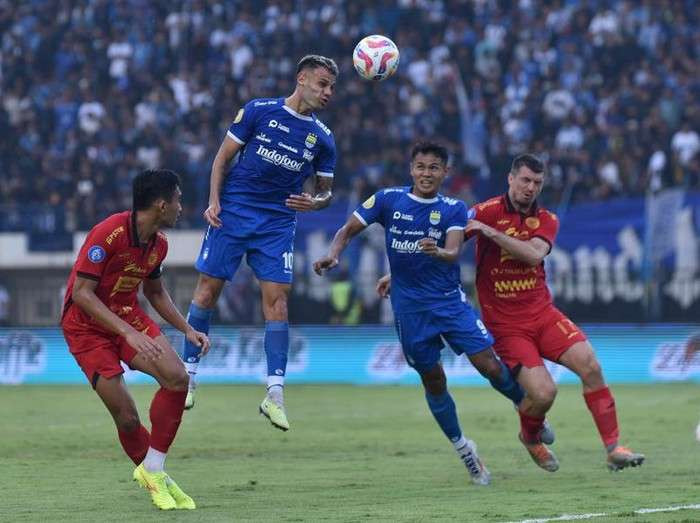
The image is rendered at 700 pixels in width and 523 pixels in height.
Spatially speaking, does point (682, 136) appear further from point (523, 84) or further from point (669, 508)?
point (669, 508)

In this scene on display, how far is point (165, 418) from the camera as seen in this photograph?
9734 millimetres

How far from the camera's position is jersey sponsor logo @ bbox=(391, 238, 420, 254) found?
11281 mm

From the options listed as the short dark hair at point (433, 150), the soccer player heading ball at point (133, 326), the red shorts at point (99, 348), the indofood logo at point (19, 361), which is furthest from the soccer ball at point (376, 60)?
the indofood logo at point (19, 361)

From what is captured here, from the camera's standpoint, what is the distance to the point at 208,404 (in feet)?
64.3

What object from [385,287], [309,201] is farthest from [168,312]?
[385,287]

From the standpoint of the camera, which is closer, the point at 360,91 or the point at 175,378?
the point at 175,378

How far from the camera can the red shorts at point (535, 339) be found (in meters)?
11.6

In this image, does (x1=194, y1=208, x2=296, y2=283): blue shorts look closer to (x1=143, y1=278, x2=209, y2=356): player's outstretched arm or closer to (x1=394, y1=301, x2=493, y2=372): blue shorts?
(x1=394, y1=301, x2=493, y2=372): blue shorts

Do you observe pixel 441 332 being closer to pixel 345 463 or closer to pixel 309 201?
pixel 309 201

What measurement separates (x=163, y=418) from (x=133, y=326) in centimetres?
67

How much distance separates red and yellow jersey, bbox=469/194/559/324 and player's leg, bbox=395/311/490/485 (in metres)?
0.67

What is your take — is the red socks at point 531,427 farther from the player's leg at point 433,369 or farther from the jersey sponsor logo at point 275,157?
the jersey sponsor logo at point 275,157

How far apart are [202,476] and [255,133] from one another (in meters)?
2.79

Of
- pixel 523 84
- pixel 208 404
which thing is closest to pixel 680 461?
pixel 208 404
